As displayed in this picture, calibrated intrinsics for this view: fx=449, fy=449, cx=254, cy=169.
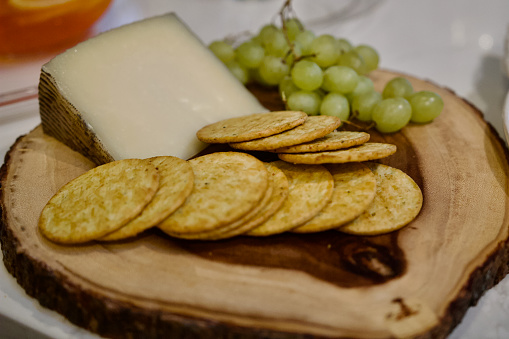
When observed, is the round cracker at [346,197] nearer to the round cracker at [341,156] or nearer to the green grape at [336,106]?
the round cracker at [341,156]

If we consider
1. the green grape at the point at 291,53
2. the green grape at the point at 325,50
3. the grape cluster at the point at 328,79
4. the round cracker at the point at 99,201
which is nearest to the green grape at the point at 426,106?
the grape cluster at the point at 328,79

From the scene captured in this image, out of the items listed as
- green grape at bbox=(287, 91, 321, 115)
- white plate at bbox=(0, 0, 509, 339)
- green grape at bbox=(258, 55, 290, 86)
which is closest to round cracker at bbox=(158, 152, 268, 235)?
green grape at bbox=(287, 91, 321, 115)

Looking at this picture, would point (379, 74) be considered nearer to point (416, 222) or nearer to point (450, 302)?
point (416, 222)

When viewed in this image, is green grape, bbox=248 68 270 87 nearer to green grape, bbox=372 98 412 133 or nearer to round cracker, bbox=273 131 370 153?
green grape, bbox=372 98 412 133

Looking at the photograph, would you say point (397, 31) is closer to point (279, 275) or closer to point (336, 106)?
point (336, 106)

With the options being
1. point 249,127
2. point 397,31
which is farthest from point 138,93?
point 397,31

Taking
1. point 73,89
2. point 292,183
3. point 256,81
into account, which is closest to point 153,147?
point 73,89
